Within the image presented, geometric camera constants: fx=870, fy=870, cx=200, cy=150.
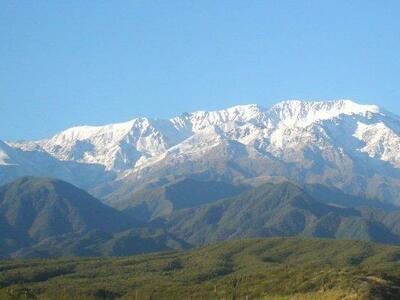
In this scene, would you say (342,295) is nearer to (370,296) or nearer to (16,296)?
(370,296)

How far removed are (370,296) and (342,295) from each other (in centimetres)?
752

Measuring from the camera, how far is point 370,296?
19288 cm

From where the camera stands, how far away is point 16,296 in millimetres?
187625

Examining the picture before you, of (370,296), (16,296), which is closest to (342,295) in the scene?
(370,296)

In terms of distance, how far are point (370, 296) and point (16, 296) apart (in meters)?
77.6

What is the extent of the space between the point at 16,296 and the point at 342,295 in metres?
72.8

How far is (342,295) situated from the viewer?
650 feet
